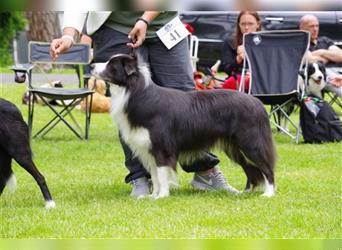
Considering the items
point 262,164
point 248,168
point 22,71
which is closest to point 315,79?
point 22,71

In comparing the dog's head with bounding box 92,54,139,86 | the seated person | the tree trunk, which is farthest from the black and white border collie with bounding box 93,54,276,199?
the tree trunk

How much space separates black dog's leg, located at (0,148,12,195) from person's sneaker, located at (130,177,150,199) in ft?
2.86

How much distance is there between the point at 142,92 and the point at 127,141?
14.4 inches

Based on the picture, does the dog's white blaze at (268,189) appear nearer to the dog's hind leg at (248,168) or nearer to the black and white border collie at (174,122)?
the black and white border collie at (174,122)

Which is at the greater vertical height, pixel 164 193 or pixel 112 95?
pixel 112 95

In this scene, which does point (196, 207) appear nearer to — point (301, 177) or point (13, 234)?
point (13, 234)

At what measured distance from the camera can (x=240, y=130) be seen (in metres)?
4.39

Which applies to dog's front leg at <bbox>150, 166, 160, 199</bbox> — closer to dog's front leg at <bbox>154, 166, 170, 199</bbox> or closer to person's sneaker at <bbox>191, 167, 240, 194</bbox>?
dog's front leg at <bbox>154, 166, 170, 199</bbox>

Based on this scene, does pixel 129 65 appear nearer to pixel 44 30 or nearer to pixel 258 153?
pixel 258 153

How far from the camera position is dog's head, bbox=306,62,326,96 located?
8323 mm

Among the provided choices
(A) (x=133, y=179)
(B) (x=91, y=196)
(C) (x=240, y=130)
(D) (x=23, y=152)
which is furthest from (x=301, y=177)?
(D) (x=23, y=152)

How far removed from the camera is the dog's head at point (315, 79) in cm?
832

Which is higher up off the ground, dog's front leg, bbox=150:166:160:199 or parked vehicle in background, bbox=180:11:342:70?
dog's front leg, bbox=150:166:160:199

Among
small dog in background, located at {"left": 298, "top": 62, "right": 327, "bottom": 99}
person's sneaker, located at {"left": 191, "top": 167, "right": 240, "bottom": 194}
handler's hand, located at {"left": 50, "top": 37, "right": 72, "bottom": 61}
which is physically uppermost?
handler's hand, located at {"left": 50, "top": 37, "right": 72, "bottom": 61}
